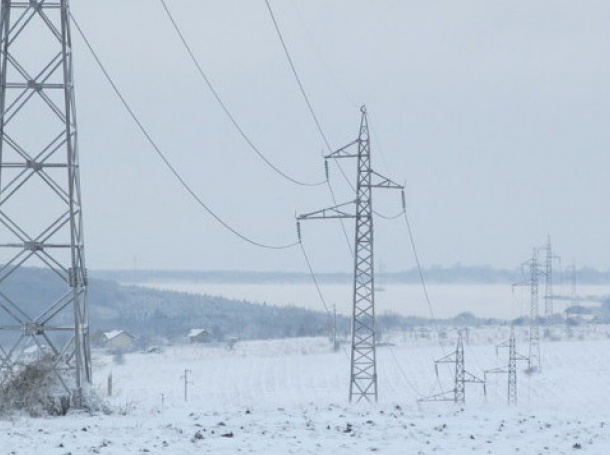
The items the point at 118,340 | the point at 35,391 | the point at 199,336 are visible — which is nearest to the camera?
the point at 35,391

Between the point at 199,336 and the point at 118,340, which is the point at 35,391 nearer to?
the point at 118,340

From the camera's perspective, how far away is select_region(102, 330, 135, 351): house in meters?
133

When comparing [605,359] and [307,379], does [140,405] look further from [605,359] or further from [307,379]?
[605,359]

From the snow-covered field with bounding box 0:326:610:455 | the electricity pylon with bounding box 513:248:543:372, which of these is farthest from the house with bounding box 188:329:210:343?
the snow-covered field with bounding box 0:326:610:455

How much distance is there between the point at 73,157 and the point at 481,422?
27.3ft

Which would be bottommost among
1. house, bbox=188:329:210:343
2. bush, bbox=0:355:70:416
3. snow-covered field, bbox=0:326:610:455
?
snow-covered field, bbox=0:326:610:455

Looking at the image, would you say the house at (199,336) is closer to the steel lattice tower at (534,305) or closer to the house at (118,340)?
the house at (118,340)

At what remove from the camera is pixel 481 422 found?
18.3 metres

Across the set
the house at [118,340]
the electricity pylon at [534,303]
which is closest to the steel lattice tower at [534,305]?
the electricity pylon at [534,303]

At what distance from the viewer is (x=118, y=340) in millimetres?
135875

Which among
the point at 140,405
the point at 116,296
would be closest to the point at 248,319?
the point at 116,296

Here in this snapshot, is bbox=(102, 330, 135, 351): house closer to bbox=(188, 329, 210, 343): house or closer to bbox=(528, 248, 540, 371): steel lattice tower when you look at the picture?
bbox=(188, 329, 210, 343): house

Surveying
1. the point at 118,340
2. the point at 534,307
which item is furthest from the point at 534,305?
the point at 118,340

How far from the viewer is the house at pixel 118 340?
437ft
